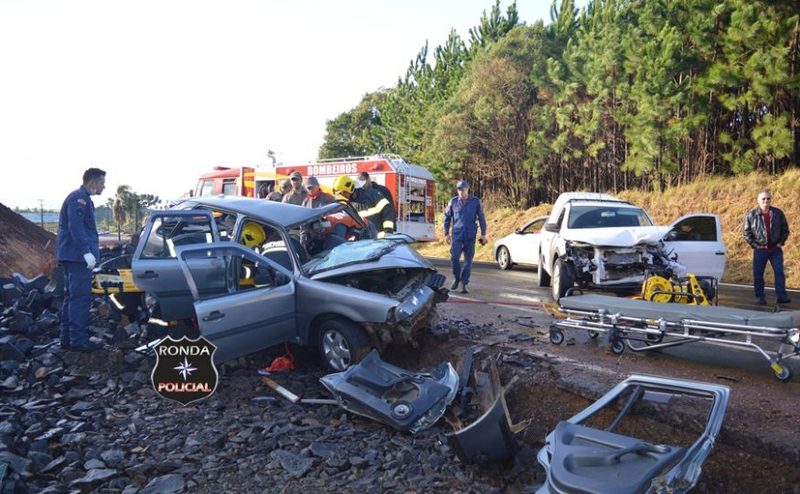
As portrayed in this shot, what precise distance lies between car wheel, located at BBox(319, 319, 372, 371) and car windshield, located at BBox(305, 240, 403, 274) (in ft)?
1.91

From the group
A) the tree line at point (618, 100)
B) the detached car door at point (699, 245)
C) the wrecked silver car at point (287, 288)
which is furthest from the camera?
the tree line at point (618, 100)

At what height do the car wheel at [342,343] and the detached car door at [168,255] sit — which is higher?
the detached car door at [168,255]

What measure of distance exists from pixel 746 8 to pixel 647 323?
1508cm

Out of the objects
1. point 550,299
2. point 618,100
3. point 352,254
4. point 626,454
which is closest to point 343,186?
point 352,254

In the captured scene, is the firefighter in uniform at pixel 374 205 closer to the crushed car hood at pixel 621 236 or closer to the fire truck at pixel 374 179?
the crushed car hood at pixel 621 236

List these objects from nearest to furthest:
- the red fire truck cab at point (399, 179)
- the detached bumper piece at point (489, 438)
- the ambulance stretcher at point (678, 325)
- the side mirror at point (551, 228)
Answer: the detached bumper piece at point (489, 438) → the ambulance stretcher at point (678, 325) → the side mirror at point (551, 228) → the red fire truck cab at point (399, 179)

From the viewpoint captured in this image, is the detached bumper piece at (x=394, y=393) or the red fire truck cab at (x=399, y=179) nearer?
the detached bumper piece at (x=394, y=393)

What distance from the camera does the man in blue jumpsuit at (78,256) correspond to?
601 cm

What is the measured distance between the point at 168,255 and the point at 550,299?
588cm

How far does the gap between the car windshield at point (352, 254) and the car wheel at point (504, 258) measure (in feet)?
28.8

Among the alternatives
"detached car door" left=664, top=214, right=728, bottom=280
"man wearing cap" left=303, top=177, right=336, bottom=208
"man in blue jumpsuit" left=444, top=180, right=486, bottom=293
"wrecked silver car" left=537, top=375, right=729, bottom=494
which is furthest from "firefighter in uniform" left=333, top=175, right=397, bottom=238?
"wrecked silver car" left=537, top=375, right=729, bottom=494

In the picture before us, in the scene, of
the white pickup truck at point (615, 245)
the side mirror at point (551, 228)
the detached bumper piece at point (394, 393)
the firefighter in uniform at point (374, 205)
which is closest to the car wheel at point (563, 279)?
the white pickup truck at point (615, 245)

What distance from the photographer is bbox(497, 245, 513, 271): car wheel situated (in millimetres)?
14609

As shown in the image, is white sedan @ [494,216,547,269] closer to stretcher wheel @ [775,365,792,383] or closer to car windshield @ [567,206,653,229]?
car windshield @ [567,206,653,229]
